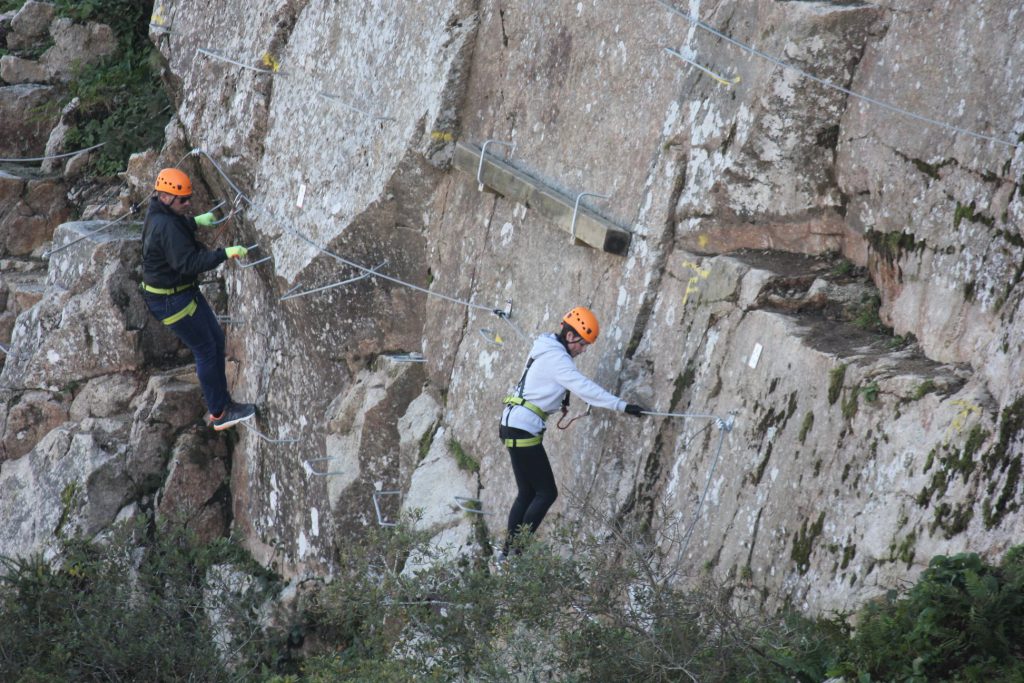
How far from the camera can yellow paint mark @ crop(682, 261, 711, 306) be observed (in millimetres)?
7887

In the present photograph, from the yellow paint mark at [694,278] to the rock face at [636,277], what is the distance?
0.02 metres

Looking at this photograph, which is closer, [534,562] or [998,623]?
[998,623]

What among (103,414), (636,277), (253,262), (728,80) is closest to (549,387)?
(636,277)

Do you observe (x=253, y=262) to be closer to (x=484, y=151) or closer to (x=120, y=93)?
(x=484, y=151)

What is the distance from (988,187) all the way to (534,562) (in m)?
3.03

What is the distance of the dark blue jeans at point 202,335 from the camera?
11.2m

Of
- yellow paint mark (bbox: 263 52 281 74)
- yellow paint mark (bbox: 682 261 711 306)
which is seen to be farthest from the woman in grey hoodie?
yellow paint mark (bbox: 263 52 281 74)

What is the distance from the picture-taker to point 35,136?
15734 mm

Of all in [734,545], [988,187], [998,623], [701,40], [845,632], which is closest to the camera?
[998,623]

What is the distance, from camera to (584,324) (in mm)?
8023

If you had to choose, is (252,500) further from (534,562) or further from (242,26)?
(534,562)

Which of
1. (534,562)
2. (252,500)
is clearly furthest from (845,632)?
(252,500)

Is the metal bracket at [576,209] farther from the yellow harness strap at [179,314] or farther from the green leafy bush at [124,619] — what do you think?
the green leafy bush at [124,619]

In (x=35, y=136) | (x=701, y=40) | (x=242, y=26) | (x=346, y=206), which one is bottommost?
(x=35, y=136)
